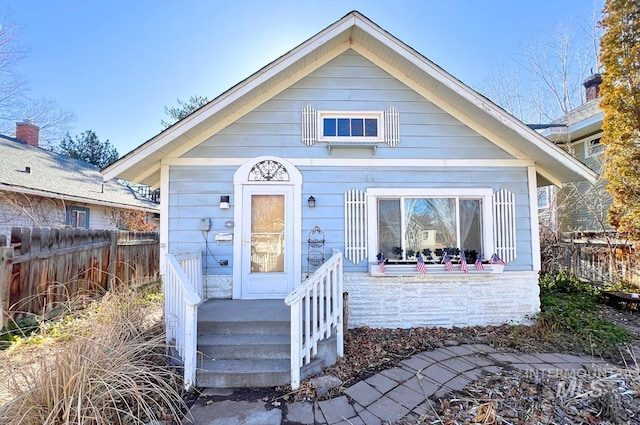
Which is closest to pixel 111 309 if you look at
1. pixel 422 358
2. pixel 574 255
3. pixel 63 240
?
pixel 63 240

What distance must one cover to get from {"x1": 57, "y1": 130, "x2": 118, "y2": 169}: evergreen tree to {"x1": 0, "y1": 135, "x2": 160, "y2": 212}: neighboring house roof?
26.8ft

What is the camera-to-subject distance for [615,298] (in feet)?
22.5

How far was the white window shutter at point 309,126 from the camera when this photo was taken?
5418 mm

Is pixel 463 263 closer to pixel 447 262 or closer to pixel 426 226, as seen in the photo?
pixel 447 262

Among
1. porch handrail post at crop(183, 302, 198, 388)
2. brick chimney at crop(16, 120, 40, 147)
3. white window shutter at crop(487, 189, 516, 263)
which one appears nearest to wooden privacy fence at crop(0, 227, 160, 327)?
porch handrail post at crop(183, 302, 198, 388)

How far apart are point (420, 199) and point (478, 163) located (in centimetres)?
124

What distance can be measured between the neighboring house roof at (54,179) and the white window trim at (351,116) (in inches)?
301

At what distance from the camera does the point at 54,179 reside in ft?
32.9

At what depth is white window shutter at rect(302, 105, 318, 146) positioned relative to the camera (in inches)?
213

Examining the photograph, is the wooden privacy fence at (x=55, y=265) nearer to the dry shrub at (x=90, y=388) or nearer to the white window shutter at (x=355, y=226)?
the dry shrub at (x=90, y=388)

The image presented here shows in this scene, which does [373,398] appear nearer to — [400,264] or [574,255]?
[400,264]

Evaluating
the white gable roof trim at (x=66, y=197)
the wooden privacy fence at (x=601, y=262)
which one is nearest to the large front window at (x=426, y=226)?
the wooden privacy fence at (x=601, y=262)

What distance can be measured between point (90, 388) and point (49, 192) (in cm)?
881

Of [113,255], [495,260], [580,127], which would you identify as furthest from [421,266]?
[580,127]
